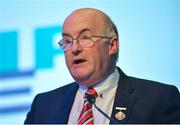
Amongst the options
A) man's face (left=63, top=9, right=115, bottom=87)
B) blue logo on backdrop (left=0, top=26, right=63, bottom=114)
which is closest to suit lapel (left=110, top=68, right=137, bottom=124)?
man's face (left=63, top=9, right=115, bottom=87)

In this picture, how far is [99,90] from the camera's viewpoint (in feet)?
6.40

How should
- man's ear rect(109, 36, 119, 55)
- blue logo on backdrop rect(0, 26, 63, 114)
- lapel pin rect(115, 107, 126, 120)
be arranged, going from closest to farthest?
1. lapel pin rect(115, 107, 126, 120)
2. man's ear rect(109, 36, 119, 55)
3. blue logo on backdrop rect(0, 26, 63, 114)

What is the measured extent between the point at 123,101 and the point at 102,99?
4.1 inches

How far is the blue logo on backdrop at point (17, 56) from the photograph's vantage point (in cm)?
244

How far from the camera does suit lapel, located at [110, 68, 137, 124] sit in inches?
70.5

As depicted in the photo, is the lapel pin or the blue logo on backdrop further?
the blue logo on backdrop

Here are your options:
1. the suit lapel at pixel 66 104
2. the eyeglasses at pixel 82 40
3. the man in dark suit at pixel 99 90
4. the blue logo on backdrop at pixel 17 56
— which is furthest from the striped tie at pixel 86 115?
the blue logo on backdrop at pixel 17 56

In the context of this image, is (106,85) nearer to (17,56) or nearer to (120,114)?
(120,114)

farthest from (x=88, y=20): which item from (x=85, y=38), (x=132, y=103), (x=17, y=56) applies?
(x=17, y=56)

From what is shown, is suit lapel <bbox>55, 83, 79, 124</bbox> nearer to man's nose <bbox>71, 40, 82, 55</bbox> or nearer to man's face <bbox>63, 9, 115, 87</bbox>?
man's face <bbox>63, 9, 115, 87</bbox>

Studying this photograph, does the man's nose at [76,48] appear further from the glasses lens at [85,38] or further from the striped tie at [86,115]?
the striped tie at [86,115]

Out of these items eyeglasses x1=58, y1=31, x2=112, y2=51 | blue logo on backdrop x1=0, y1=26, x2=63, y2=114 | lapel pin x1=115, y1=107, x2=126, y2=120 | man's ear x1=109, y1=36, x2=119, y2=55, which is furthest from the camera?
blue logo on backdrop x1=0, y1=26, x2=63, y2=114

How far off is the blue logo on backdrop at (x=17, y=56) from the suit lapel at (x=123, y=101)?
618 mm

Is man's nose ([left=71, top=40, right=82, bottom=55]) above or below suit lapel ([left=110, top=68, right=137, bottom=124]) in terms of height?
above
